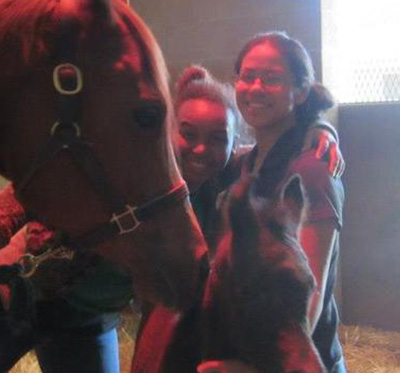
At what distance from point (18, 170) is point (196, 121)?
0.28 meters

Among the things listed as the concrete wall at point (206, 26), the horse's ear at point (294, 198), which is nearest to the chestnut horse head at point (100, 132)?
the horse's ear at point (294, 198)

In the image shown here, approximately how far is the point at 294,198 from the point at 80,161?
27 centimetres

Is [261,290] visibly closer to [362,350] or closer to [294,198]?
[294,198]

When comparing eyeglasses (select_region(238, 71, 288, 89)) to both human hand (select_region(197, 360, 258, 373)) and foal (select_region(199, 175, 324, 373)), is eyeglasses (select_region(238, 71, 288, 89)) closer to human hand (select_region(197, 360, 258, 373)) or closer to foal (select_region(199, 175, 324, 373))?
foal (select_region(199, 175, 324, 373))

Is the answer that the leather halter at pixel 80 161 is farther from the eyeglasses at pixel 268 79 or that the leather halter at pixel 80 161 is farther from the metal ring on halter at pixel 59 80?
the eyeglasses at pixel 268 79

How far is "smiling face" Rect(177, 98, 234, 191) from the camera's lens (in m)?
0.92

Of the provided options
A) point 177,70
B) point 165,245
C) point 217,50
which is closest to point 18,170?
point 165,245

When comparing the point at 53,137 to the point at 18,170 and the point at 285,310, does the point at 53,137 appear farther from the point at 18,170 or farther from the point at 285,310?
the point at 285,310

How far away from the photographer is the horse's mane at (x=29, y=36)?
75 centimetres

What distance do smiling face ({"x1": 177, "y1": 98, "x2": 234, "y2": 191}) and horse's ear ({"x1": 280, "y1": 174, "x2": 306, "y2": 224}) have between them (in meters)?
0.22

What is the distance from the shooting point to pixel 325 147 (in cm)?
91

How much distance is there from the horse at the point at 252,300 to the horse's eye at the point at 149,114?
0.14m

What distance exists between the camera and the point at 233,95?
1.01 meters

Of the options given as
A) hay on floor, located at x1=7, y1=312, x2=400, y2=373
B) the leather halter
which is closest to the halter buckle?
the leather halter
